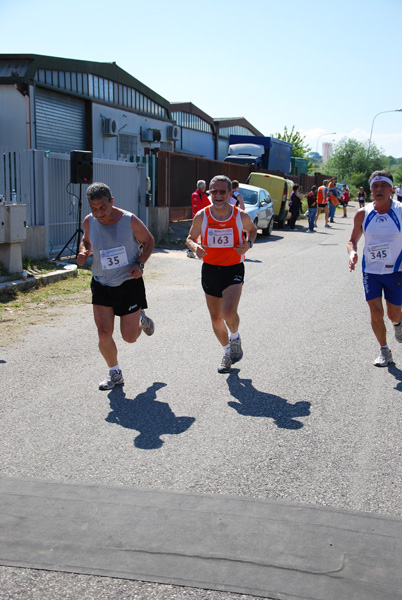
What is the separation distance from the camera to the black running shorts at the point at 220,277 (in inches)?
249

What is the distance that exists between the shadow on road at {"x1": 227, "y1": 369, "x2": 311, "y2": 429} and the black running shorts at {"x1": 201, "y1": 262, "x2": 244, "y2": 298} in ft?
3.27

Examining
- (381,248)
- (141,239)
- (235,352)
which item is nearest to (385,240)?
(381,248)

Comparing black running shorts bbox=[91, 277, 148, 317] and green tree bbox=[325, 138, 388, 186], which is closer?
black running shorts bbox=[91, 277, 148, 317]

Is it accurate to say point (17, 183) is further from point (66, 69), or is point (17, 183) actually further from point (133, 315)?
point (66, 69)

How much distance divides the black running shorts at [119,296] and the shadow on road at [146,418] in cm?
75

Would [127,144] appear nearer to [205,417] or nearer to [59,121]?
[59,121]

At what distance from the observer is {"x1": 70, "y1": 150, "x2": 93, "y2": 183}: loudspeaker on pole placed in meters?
14.1

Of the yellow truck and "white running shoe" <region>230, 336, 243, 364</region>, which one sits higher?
the yellow truck

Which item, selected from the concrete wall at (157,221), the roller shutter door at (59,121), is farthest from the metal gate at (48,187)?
the roller shutter door at (59,121)

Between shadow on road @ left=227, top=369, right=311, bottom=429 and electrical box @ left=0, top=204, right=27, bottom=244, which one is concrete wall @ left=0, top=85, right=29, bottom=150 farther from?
shadow on road @ left=227, top=369, right=311, bottom=429

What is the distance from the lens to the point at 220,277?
6.34 metres

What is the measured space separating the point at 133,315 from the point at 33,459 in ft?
6.30

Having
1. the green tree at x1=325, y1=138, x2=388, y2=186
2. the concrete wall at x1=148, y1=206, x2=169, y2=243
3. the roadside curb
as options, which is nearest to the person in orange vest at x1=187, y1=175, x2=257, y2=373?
the roadside curb

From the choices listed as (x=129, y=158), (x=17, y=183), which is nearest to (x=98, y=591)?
(x=17, y=183)
